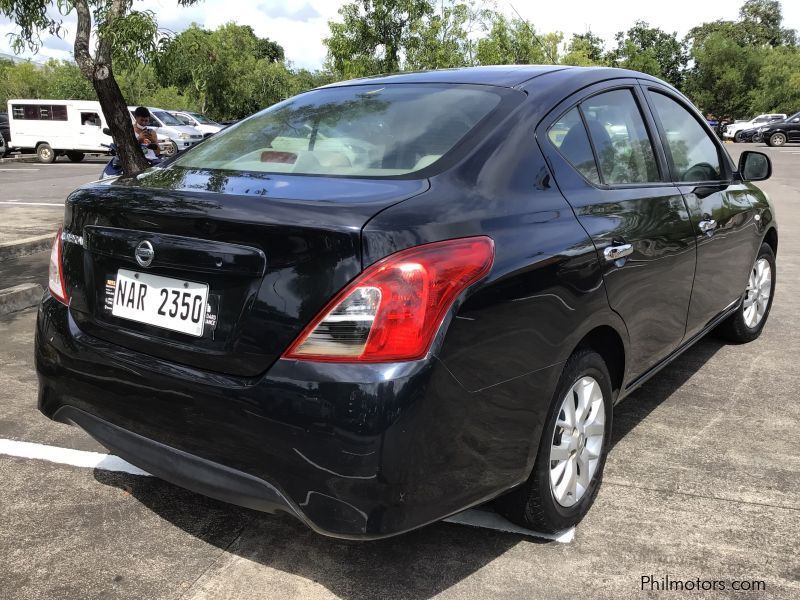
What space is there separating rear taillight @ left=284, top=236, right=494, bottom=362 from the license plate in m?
0.36

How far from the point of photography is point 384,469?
1952 mm

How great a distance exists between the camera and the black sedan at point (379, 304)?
1979mm

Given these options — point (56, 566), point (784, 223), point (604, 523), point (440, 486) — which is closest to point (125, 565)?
point (56, 566)

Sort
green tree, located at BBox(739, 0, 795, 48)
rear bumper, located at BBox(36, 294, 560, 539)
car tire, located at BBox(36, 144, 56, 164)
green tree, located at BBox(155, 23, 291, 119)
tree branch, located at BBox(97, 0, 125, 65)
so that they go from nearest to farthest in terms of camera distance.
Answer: rear bumper, located at BBox(36, 294, 560, 539), tree branch, located at BBox(97, 0, 125, 65), car tire, located at BBox(36, 144, 56, 164), green tree, located at BBox(155, 23, 291, 119), green tree, located at BBox(739, 0, 795, 48)

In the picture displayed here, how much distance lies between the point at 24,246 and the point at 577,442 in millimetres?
6667

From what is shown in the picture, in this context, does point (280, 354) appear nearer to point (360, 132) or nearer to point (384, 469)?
point (384, 469)

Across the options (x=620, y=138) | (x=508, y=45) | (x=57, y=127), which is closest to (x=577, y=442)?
(x=620, y=138)

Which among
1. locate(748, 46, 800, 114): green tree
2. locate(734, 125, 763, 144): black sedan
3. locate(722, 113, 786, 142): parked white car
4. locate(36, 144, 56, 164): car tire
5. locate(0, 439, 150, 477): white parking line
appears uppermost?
locate(748, 46, 800, 114): green tree

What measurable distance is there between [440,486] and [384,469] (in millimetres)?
224

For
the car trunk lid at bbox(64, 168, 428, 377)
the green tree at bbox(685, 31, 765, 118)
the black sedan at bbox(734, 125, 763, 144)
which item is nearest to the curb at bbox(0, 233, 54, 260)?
the car trunk lid at bbox(64, 168, 428, 377)

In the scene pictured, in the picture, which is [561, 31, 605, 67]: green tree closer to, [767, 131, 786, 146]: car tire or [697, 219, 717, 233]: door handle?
[767, 131, 786, 146]: car tire

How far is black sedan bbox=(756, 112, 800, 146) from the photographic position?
33969 mm

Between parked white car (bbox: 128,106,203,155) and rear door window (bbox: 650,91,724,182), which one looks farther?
parked white car (bbox: 128,106,203,155)
